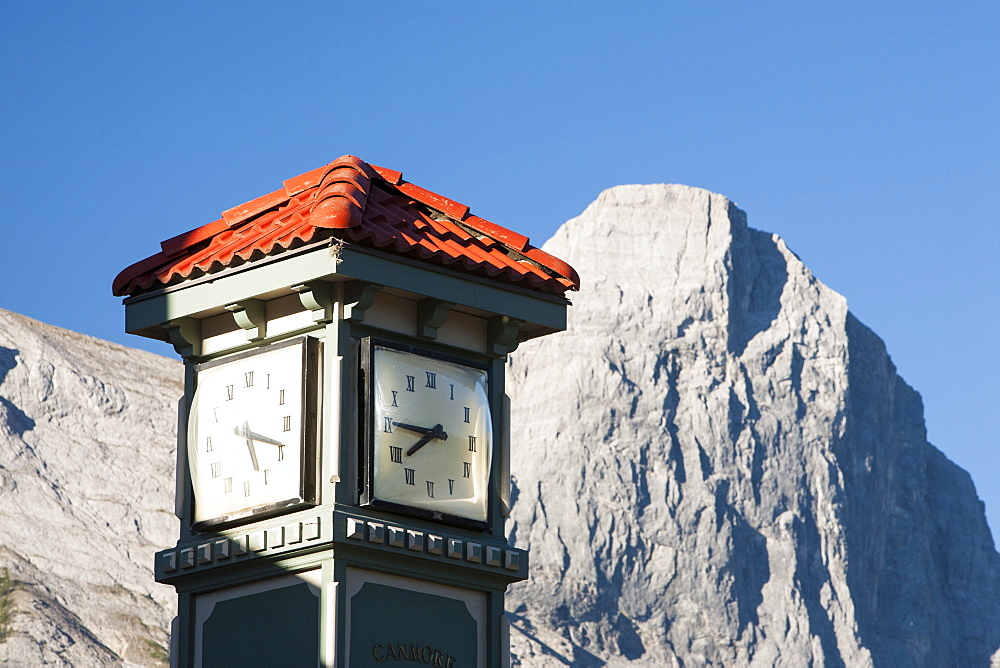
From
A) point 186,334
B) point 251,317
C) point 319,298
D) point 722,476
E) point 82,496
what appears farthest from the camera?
point 722,476

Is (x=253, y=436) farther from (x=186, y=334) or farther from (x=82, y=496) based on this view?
(x=82, y=496)

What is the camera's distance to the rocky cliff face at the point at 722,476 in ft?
431

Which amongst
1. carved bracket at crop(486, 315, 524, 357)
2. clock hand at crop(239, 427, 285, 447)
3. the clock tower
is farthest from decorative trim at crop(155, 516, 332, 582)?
carved bracket at crop(486, 315, 524, 357)

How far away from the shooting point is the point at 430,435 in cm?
982

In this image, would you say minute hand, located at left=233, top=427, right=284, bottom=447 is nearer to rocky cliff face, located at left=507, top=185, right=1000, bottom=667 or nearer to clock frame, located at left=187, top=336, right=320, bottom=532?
clock frame, located at left=187, top=336, right=320, bottom=532

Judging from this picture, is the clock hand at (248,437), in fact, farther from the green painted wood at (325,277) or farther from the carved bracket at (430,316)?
the carved bracket at (430,316)

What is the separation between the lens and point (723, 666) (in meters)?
130

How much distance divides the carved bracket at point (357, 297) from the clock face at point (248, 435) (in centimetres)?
36

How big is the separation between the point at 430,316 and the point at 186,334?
1.56 meters

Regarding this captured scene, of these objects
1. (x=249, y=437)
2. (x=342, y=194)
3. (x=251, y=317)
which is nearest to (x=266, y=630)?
(x=249, y=437)

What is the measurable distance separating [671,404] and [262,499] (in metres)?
134

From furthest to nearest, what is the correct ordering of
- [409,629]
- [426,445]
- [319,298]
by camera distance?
[426,445] < [319,298] < [409,629]

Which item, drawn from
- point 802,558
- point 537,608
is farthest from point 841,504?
point 537,608

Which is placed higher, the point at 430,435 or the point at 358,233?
the point at 358,233
